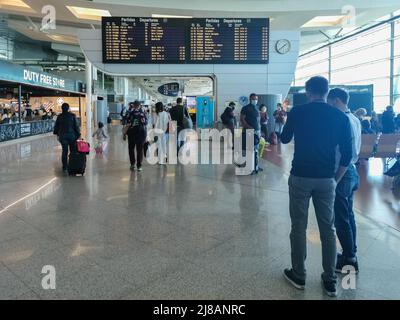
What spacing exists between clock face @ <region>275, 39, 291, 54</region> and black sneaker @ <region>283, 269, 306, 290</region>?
1066cm

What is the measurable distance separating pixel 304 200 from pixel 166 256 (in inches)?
55.8

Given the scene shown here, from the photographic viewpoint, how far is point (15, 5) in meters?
17.9

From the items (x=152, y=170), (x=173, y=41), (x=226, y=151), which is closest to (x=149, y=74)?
(x=173, y=41)

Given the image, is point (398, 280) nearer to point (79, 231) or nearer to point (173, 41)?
point (79, 231)

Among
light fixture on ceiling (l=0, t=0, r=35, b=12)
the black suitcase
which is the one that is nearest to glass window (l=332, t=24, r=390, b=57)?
the black suitcase

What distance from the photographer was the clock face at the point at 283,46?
12461 mm

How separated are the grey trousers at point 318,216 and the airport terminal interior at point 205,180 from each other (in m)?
0.02

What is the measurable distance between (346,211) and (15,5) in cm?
1950

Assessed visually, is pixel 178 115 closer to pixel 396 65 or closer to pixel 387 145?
pixel 387 145

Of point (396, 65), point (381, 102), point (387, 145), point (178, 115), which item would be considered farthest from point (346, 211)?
point (381, 102)

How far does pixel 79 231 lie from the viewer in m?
4.23

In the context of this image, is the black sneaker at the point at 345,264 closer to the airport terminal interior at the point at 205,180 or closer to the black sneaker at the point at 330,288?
the airport terminal interior at the point at 205,180

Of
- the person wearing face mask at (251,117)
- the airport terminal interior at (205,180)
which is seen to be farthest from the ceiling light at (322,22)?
the person wearing face mask at (251,117)

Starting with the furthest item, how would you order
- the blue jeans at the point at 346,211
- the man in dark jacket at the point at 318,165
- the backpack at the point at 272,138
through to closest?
the backpack at the point at 272,138, the blue jeans at the point at 346,211, the man in dark jacket at the point at 318,165
